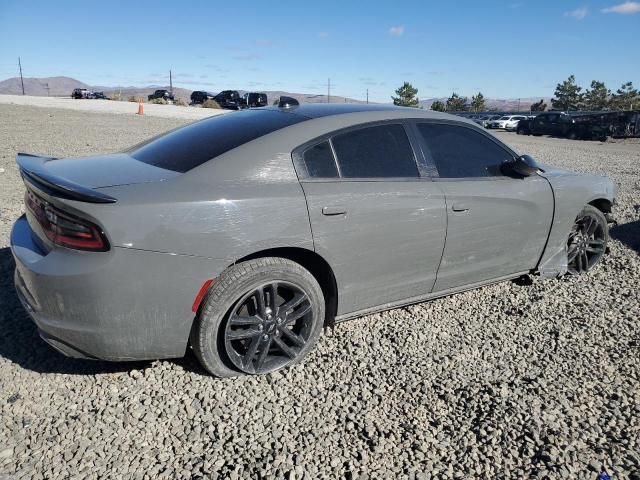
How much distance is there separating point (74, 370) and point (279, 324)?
1.24 metres

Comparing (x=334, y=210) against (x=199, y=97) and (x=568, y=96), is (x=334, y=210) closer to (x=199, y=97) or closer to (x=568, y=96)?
(x=199, y=97)

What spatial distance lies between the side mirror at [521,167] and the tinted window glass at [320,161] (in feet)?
5.06

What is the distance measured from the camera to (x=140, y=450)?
7.55 feet

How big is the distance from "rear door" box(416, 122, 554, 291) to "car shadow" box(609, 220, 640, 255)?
2.24m

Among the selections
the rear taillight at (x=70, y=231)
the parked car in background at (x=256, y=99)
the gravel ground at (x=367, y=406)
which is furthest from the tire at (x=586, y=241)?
the parked car in background at (x=256, y=99)

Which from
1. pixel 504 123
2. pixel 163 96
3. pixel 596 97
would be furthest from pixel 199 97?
pixel 596 97

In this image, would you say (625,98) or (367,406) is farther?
(625,98)

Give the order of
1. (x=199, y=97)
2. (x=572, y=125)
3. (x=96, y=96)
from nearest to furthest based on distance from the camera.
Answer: (x=572, y=125) < (x=199, y=97) < (x=96, y=96)

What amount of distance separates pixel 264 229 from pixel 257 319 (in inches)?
21.3

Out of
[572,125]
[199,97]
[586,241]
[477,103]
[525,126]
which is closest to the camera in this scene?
[586,241]

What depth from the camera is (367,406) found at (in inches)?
105

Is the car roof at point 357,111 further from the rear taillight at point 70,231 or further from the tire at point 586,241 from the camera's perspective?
the tire at point 586,241

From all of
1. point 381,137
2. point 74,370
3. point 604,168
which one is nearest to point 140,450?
point 74,370

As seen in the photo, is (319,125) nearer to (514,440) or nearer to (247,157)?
(247,157)
